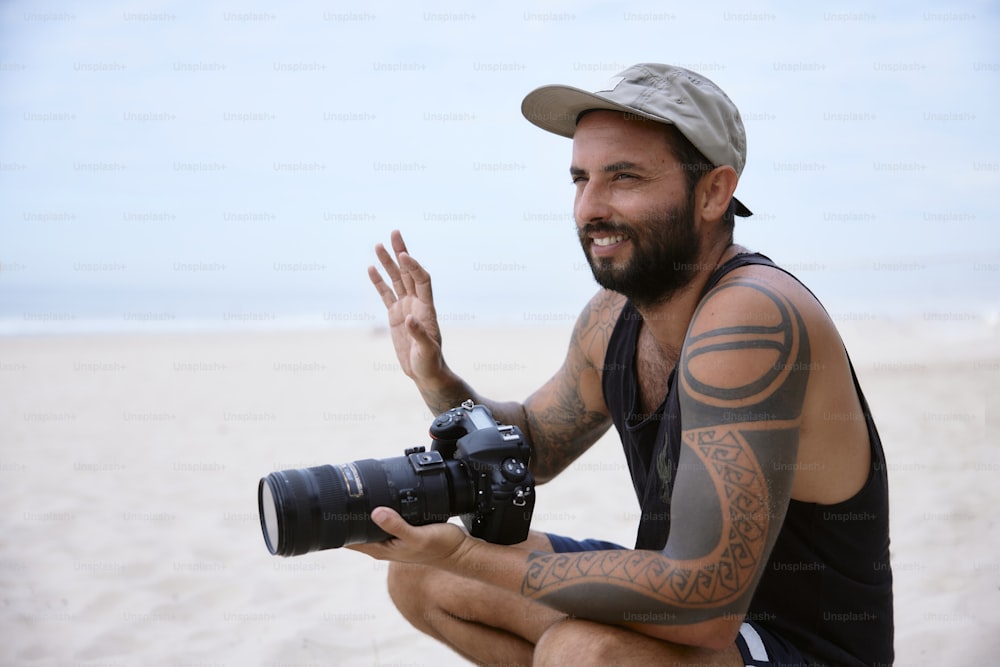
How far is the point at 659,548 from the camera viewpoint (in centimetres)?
198

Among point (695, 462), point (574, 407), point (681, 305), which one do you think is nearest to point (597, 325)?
point (574, 407)

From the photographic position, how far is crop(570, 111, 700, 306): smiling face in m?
2.01

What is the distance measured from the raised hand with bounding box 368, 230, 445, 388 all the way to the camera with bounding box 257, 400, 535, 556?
17.5 inches

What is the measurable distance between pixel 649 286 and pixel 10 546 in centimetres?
284

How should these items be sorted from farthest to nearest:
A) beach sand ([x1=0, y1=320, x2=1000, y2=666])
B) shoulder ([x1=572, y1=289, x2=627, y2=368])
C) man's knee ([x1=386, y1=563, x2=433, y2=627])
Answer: beach sand ([x1=0, y1=320, x2=1000, y2=666]) < shoulder ([x1=572, y1=289, x2=627, y2=368]) < man's knee ([x1=386, y1=563, x2=433, y2=627])

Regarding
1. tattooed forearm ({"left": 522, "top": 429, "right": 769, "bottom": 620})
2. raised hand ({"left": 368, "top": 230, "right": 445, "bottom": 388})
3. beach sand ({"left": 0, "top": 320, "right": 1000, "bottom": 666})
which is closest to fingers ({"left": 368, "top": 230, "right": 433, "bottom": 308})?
raised hand ({"left": 368, "top": 230, "right": 445, "bottom": 388})

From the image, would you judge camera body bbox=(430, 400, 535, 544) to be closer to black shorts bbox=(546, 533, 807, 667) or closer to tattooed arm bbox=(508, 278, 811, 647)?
tattooed arm bbox=(508, 278, 811, 647)

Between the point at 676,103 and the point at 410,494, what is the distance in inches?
38.5

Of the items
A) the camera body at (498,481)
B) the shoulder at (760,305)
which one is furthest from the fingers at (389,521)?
the shoulder at (760,305)

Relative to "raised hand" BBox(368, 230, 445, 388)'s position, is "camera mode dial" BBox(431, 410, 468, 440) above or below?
below

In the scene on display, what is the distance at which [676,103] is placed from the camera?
1.98 metres

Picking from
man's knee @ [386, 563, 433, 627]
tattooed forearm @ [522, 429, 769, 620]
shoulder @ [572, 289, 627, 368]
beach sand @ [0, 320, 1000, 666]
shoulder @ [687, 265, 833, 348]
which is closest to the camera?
tattooed forearm @ [522, 429, 769, 620]

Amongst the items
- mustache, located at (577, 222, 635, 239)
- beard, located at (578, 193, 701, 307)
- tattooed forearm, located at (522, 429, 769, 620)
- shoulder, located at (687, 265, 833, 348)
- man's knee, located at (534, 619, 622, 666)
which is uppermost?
mustache, located at (577, 222, 635, 239)

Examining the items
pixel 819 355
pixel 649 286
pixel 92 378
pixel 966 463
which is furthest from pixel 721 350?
pixel 92 378
